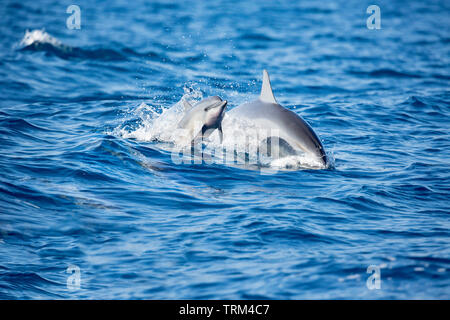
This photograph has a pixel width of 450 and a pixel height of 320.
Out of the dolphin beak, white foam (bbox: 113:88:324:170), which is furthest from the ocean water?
the dolphin beak

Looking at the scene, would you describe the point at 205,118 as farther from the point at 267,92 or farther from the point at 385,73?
the point at 385,73

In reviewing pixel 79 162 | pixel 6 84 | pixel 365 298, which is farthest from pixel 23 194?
pixel 6 84

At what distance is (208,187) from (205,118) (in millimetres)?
2030

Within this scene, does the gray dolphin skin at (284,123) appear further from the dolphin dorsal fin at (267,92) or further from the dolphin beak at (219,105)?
the dolphin beak at (219,105)

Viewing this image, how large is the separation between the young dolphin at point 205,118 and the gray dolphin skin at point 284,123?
0.63 m

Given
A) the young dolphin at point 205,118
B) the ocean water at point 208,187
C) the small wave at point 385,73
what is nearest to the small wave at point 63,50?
the ocean water at point 208,187

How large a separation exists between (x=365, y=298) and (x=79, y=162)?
23.5ft

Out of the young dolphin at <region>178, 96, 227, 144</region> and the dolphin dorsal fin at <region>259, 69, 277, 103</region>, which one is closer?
the young dolphin at <region>178, 96, 227, 144</region>

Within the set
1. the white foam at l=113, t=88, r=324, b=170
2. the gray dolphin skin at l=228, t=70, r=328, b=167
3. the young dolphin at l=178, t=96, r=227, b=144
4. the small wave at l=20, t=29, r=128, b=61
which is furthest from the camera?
the small wave at l=20, t=29, r=128, b=61

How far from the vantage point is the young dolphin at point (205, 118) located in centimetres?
1295

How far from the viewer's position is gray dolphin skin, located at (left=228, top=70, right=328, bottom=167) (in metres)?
12.5

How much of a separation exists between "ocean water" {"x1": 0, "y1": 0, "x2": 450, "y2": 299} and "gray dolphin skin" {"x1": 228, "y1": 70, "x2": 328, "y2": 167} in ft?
1.51

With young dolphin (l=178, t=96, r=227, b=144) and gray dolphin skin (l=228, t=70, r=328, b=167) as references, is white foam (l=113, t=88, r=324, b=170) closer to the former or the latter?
gray dolphin skin (l=228, t=70, r=328, b=167)
